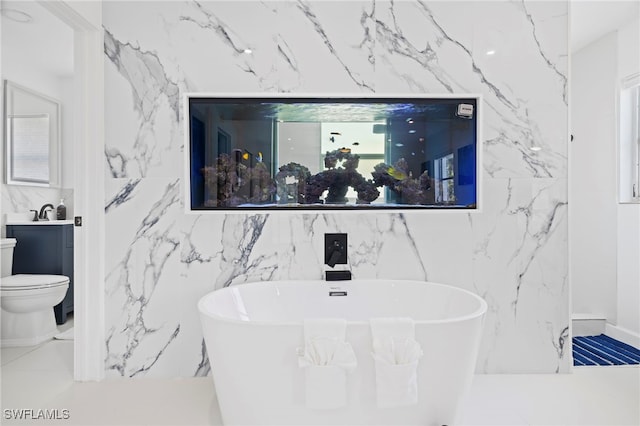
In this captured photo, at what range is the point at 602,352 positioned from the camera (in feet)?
9.05

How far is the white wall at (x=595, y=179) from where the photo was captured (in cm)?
315

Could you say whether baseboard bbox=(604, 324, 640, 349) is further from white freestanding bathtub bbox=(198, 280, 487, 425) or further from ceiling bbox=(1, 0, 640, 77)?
ceiling bbox=(1, 0, 640, 77)

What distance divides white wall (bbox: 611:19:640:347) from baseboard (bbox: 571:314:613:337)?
9 cm

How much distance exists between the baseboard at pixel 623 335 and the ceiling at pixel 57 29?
222 centimetres

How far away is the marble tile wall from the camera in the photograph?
92.7 inches

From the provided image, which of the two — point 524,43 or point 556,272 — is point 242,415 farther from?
point 524,43

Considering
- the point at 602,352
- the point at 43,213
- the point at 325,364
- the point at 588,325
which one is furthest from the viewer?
the point at 43,213

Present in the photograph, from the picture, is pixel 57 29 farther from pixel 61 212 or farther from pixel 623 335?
pixel 623 335

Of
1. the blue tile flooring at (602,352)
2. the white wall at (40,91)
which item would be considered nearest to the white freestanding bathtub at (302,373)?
the blue tile flooring at (602,352)

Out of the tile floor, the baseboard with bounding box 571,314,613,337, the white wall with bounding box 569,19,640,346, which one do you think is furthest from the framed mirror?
the baseboard with bounding box 571,314,613,337

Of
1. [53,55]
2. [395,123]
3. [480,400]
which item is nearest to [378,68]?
[395,123]

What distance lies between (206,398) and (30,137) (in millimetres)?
3238

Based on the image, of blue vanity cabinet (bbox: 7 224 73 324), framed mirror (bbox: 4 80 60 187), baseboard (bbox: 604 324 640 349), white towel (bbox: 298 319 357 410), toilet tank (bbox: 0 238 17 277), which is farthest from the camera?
framed mirror (bbox: 4 80 60 187)

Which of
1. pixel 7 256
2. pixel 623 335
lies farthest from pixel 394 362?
pixel 7 256
